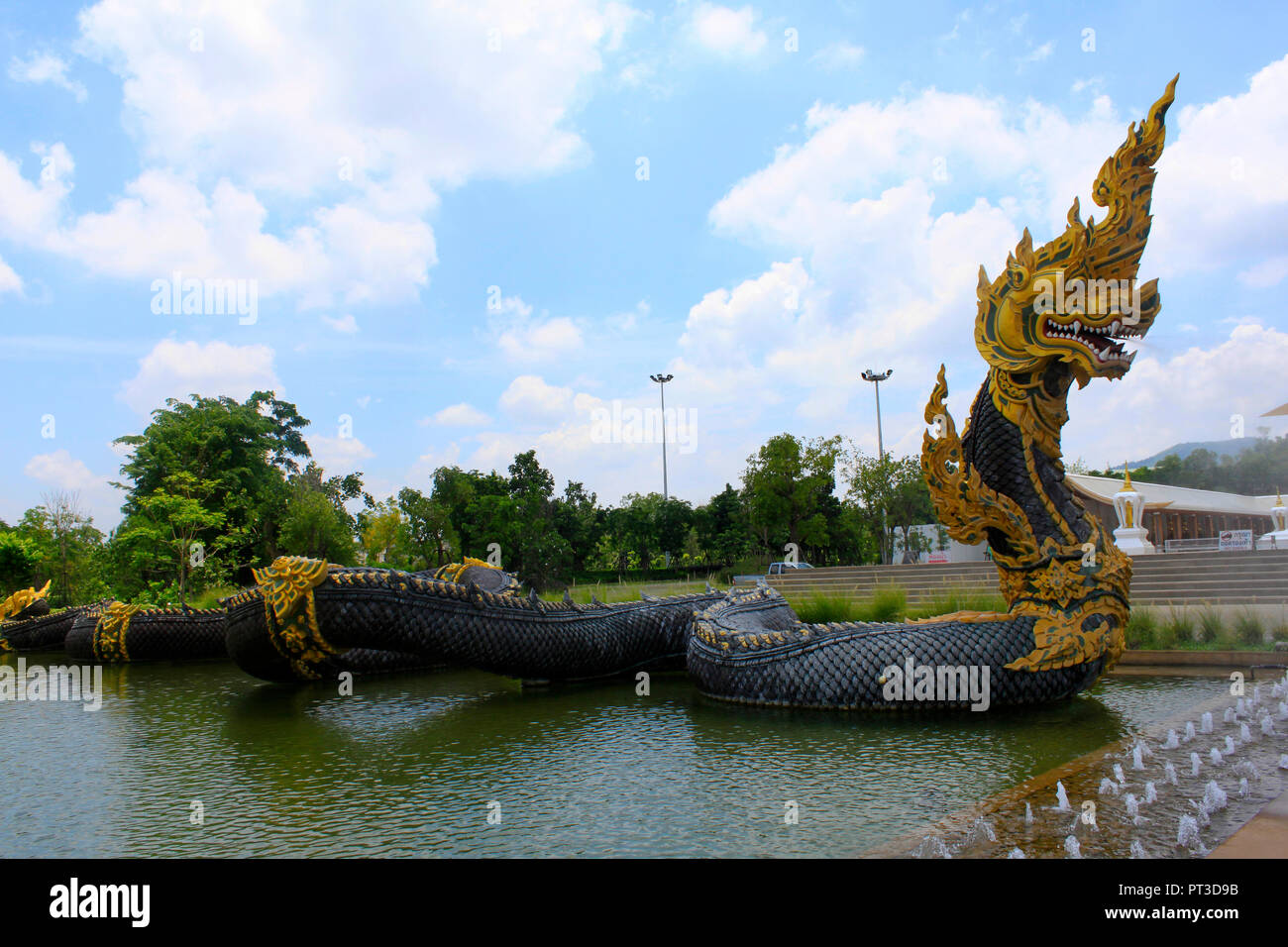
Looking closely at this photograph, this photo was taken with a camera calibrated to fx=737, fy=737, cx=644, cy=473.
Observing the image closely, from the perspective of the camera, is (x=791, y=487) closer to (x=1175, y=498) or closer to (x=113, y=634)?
(x=1175, y=498)

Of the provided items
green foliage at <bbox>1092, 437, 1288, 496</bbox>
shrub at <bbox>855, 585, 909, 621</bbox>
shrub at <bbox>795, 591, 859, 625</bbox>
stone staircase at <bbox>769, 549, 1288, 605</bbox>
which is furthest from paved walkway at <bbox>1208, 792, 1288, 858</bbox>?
green foliage at <bbox>1092, 437, 1288, 496</bbox>

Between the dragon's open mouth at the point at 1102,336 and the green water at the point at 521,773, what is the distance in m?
2.99

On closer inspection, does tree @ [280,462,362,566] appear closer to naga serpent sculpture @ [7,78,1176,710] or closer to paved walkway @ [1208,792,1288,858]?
naga serpent sculpture @ [7,78,1176,710]

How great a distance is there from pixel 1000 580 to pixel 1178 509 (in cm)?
3316

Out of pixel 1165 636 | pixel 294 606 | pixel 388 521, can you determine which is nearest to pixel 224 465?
pixel 388 521

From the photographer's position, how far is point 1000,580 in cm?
681

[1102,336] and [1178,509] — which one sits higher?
[1102,336]

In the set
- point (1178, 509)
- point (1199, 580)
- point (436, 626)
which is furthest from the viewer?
point (1178, 509)

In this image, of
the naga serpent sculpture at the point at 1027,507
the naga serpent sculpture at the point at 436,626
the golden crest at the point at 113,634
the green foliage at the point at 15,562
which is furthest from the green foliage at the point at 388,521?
the naga serpent sculpture at the point at 1027,507

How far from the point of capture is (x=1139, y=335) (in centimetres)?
631

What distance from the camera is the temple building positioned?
3117cm

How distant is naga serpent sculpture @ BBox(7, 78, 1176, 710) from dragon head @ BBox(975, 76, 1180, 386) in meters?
0.01
